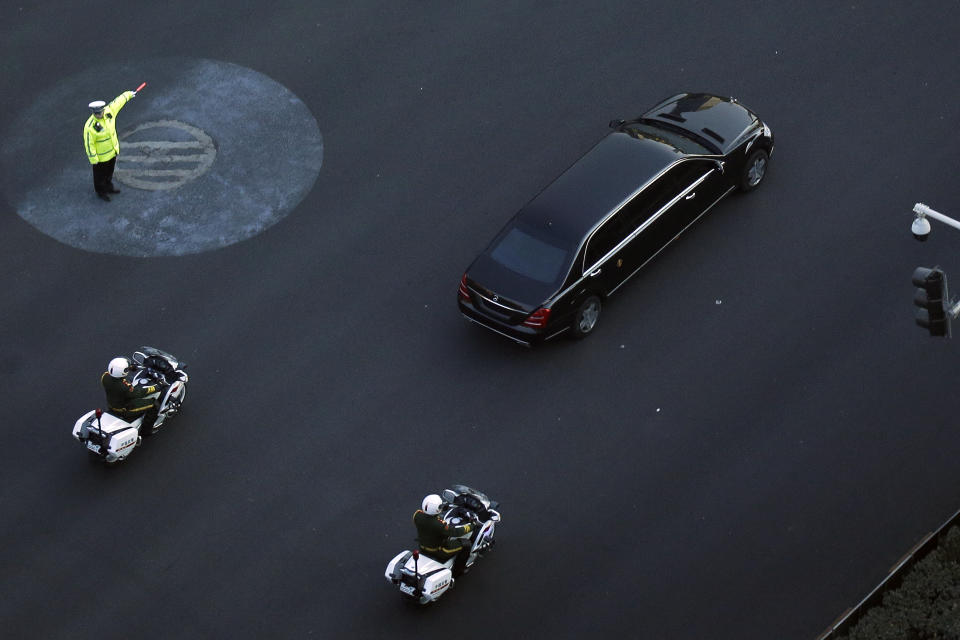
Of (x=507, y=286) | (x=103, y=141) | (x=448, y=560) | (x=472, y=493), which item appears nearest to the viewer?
(x=448, y=560)

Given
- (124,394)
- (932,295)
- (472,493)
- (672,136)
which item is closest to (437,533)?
(472,493)

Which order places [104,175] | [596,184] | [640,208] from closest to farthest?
[640,208] → [596,184] → [104,175]

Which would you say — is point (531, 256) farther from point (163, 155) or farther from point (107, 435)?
point (163, 155)

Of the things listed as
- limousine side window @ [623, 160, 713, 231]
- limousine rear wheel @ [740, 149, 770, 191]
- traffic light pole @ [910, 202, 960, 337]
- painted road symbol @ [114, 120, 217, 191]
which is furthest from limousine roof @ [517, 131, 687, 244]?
painted road symbol @ [114, 120, 217, 191]

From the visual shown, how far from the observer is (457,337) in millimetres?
20781

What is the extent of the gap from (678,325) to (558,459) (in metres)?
3.10

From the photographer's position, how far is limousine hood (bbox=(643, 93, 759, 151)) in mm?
21984

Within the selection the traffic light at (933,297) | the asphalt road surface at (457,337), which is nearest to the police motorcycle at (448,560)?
the asphalt road surface at (457,337)

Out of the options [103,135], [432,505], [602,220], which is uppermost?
[602,220]

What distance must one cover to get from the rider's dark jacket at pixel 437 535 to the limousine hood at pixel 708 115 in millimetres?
8224

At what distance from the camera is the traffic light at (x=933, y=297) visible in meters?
15.9

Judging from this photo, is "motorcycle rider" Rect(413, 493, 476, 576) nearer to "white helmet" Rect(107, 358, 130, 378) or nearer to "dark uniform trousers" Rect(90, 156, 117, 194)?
"white helmet" Rect(107, 358, 130, 378)

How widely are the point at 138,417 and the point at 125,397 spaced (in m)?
0.39

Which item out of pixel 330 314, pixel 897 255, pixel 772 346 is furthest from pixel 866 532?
pixel 330 314
